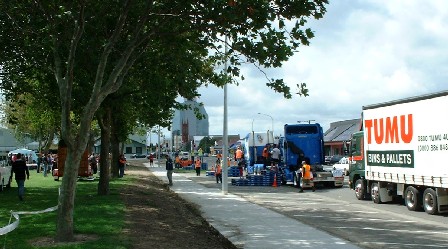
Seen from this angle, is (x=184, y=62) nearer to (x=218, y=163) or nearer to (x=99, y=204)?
(x=99, y=204)

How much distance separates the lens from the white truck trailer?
1784 cm

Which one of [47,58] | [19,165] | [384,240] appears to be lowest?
[384,240]

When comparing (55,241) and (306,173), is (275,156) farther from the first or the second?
(55,241)

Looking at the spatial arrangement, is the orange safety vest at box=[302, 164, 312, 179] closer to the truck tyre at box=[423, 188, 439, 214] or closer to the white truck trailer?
the white truck trailer

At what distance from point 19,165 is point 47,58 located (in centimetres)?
703

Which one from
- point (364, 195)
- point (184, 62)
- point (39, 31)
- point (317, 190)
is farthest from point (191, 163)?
point (39, 31)

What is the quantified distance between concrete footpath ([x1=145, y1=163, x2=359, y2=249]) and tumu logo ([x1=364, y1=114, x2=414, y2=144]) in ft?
17.3

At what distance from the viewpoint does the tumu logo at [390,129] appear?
19734 millimetres

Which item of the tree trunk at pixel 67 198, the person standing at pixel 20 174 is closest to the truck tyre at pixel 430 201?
the tree trunk at pixel 67 198

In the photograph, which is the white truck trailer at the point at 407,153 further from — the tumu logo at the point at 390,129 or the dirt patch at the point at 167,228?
the dirt patch at the point at 167,228

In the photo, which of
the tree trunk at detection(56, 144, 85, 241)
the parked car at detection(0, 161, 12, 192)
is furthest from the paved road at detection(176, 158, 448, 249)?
the parked car at detection(0, 161, 12, 192)

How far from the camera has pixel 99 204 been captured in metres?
18.0

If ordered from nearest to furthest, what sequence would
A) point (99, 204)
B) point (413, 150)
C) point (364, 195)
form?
point (99, 204)
point (413, 150)
point (364, 195)

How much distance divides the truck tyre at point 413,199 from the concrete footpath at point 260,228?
4759mm
